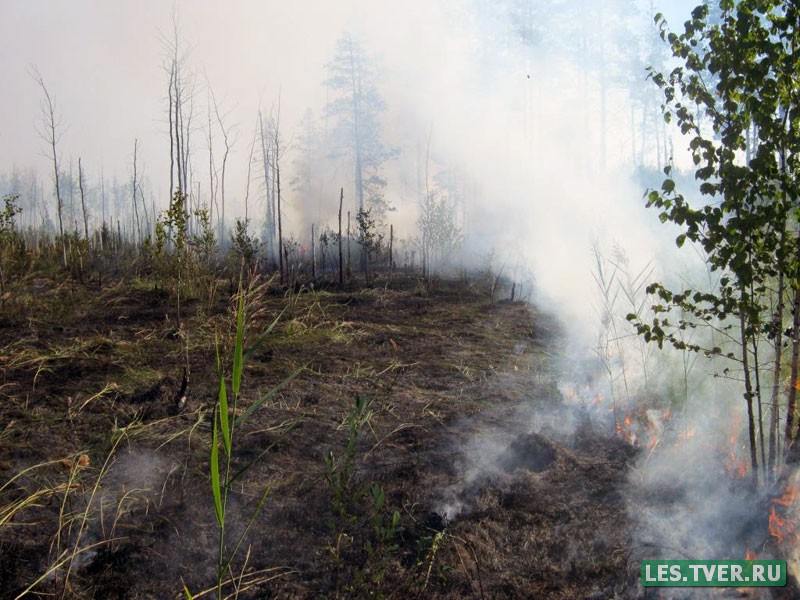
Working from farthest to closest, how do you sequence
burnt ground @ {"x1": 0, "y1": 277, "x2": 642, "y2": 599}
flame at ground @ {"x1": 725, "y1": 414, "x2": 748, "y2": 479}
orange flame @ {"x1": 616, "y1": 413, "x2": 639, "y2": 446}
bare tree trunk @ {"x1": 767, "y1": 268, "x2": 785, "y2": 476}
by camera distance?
orange flame @ {"x1": 616, "y1": 413, "x2": 639, "y2": 446}, flame at ground @ {"x1": 725, "y1": 414, "x2": 748, "y2": 479}, bare tree trunk @ {"x1": 767, "y1": 268, "x2": 785, "y2": 476}, burnt ground @ {"x1": 0, "y1": 277, "x2": 642, "y2": 599}

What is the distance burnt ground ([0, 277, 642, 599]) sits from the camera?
283 cm

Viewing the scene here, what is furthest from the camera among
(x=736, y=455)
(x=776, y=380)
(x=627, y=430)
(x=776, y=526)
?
(x=627, y=430)

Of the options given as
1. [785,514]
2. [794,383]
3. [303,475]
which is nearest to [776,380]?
[794,383]

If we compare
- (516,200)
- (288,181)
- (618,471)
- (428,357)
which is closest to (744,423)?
(618,471)

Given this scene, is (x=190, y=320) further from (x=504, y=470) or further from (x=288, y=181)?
(x=288, y=181)

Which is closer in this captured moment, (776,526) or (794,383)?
(776,526)

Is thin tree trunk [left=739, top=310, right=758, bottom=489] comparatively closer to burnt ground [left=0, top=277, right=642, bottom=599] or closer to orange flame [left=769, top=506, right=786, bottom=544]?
orange flame [left=769, top=506, right=786, bottom=544]

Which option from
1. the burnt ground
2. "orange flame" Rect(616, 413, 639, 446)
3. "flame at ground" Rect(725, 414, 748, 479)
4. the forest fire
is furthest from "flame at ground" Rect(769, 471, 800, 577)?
"orange flame" Rect(616, 413, 639, 446)

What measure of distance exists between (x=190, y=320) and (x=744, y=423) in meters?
6.49

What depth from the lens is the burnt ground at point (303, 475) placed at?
2826 mm

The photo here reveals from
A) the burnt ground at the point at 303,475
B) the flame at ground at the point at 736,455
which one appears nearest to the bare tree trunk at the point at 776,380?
the flame at ground at the point at 736,455

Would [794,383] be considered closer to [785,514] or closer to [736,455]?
[785,514]

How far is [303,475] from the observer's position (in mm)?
3842

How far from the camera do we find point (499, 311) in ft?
35.9
